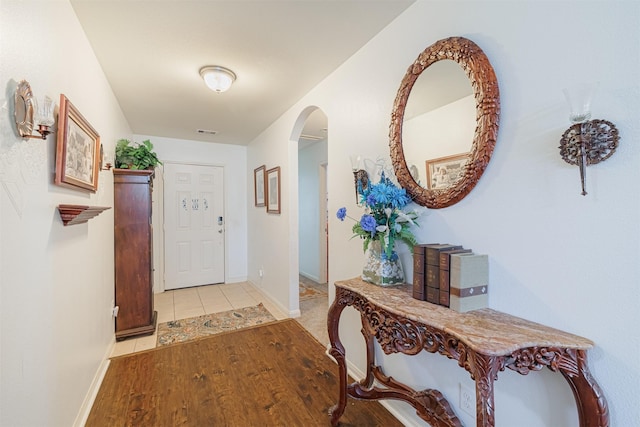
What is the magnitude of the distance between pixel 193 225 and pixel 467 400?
166 inches

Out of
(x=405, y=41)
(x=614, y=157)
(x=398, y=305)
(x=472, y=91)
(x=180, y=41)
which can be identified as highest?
(x=180, y=41)

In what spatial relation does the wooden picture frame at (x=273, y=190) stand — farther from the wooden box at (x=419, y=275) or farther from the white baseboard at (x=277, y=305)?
the wooden box at (x=419, y=275)

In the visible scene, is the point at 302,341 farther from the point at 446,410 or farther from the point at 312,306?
the point at 446,410

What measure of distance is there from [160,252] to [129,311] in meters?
1.70

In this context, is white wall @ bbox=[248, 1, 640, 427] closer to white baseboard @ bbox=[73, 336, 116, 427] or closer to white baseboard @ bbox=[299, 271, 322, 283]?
white baseboard @ bbox=[73, 336, 116, 427]

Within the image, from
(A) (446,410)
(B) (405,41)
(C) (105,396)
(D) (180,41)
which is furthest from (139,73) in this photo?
(A) (446,410)

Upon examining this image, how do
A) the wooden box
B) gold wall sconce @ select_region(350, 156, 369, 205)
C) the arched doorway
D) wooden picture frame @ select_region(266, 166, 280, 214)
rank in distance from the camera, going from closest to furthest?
the wooden box
gold wall sconce @ select_region(350, 156, 369, 205)
wooden picture frame @ select_region(266, 166, 280, 214)
the arched doorway

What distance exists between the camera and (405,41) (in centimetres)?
164

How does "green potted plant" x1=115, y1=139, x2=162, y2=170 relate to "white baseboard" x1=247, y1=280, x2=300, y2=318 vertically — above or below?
above

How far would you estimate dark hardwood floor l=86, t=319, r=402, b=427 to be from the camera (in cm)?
169

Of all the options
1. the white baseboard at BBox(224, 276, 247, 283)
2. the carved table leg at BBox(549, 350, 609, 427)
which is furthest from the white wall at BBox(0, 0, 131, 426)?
the white baseboard at BBox(224, 276, 247, 283)

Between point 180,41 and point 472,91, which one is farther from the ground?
point 180,41

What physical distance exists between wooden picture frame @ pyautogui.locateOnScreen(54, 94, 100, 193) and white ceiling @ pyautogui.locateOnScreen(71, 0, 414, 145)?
61 cm

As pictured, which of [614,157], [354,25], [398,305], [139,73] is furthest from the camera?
[139,73]
